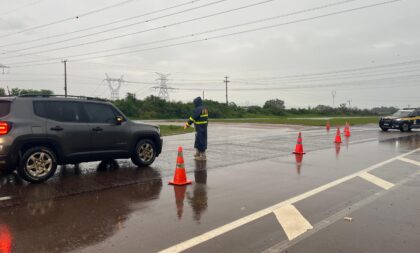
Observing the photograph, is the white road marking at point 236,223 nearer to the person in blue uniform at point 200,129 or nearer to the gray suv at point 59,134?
the person in blue uniform at point 200,129

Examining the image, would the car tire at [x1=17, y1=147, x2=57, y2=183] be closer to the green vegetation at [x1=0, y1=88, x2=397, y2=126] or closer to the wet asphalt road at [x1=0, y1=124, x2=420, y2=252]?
the wet asphalt road at [x1=0, y1=124, x2=420, y2=252]

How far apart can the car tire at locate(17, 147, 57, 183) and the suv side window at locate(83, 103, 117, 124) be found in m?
1.33

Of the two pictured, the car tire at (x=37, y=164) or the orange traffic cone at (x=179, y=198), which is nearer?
the orange traffic cone at (x=179, y=198)

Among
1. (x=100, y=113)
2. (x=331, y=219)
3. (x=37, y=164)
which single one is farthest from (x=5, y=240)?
(x=100, y=113)

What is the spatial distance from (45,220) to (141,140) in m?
4.52

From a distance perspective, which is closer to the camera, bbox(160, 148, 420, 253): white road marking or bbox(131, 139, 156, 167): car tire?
bbox(160, 148, 420, 253): white road marking

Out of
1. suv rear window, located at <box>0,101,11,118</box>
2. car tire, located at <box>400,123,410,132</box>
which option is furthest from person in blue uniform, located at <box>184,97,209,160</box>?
car tire, located at <box>400,123,410,132</box>

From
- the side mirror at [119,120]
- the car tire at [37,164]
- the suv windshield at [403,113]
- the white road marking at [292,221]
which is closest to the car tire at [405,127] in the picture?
the suv windshield at [403,113]

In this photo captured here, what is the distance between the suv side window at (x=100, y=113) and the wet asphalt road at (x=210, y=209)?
128 centimetres

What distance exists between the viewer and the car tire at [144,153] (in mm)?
9391

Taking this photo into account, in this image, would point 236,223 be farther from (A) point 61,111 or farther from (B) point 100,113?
(B) point 100,113

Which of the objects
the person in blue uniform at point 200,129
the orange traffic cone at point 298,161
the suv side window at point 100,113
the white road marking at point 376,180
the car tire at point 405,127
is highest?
the suv side window at point 100,113

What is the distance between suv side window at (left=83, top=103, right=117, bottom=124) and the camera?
28.1 feet

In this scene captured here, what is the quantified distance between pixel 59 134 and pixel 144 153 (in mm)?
2424
